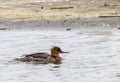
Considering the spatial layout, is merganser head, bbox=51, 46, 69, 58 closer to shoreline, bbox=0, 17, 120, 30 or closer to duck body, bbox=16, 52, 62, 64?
duck body, bbox=16, 52, 62, 64

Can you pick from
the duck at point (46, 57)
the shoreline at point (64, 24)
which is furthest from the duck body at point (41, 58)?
the shoreline at point (64, 24)

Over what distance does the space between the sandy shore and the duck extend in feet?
17.8

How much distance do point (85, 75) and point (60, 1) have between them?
11.3m

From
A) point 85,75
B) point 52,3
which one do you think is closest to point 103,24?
point 52,3

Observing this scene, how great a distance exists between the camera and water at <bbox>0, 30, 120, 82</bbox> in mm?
13375

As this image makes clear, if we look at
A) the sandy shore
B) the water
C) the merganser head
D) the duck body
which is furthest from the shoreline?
the duck body

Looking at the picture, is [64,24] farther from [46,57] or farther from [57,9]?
[46,57]

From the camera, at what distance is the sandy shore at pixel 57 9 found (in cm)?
2184

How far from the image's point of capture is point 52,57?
52.7 ft

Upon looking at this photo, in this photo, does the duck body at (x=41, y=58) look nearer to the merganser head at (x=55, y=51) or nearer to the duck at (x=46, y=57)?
the duck at (x=46, y=57)

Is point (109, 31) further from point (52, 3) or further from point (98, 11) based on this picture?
point (52, 3)

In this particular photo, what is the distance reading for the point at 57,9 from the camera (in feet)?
74.4

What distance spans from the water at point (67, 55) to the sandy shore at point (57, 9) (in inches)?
79.5

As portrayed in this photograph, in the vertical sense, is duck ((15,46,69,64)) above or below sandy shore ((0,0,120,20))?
below
